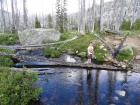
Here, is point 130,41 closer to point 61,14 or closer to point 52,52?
point 52,52

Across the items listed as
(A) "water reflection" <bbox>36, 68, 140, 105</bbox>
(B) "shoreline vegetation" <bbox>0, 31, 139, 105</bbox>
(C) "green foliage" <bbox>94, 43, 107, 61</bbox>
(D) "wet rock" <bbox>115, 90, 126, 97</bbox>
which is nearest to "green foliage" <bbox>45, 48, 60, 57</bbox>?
(B) "shoreline vegetation" <bbox>0, 31, 139, 105</bbox>

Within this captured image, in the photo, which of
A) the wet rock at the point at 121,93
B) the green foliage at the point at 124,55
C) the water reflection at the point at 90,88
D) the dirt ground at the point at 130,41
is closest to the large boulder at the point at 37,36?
the dirt ground at the point at 130,41

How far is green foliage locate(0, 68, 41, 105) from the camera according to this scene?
5.94m

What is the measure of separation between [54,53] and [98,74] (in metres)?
6.54

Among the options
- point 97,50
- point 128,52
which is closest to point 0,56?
point 97,50

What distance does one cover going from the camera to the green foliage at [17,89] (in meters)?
5.94

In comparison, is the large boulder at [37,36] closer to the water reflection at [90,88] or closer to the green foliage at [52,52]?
the green foliage at [52,52]

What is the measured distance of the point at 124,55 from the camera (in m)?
14.4

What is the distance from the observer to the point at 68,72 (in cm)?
1150

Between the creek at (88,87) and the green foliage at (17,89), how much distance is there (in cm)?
108

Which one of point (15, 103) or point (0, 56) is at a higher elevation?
point (0, 56)

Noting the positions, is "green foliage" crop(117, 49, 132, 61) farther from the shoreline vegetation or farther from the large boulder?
the large boulder

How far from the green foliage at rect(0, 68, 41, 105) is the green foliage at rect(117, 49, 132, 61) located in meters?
9.64

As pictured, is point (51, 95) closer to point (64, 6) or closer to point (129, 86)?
point (129, 86)
